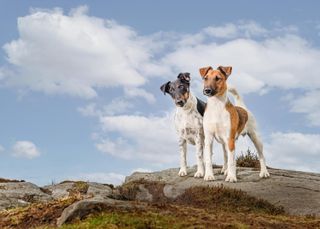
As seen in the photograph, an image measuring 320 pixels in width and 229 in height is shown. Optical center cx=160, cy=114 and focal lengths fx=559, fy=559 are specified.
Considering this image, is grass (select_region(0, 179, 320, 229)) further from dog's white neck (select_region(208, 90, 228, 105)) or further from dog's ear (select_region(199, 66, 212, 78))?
dog's ear (select_region(199, 66, 212, 78))

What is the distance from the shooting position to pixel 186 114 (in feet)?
55.6

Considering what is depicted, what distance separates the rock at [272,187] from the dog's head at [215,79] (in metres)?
2.76

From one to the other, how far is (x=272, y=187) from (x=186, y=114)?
3.38m

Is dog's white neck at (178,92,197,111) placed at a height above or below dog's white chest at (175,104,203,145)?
above

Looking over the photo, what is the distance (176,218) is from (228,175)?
24.4ft

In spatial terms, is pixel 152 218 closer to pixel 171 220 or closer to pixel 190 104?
pixel 171 220

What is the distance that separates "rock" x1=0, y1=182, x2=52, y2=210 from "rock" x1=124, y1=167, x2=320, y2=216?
12.5 ft

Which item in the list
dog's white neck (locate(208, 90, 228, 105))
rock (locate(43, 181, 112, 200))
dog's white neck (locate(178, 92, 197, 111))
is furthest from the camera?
rock (locate(43, 181, 112, 200))

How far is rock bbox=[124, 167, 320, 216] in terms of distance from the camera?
52.1ft

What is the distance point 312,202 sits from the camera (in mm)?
15969

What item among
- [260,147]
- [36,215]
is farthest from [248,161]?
[36,215]

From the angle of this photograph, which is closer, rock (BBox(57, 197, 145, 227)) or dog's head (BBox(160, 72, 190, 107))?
rock (BBox(57, 197, 145, 227))

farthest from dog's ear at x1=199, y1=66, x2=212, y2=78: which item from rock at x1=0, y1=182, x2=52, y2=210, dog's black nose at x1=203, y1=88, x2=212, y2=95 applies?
rock at x1=0, y1=182, x2=52, y2=210

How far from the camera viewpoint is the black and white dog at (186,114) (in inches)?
654
